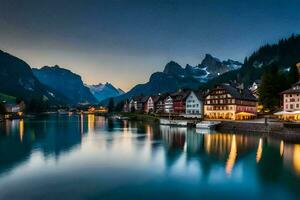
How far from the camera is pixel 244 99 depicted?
96.3m

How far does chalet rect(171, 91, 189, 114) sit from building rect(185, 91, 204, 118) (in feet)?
24.3

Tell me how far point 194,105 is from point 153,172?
84048mm

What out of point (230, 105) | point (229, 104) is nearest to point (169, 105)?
point (229, 104)

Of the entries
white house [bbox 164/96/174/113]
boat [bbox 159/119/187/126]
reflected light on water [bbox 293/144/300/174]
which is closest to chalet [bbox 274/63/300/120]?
reflected light on water [bbox 293/144/300/174]

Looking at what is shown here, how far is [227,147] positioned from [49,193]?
33.2m

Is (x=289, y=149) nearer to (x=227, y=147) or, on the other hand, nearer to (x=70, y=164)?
(x=227, y=147)

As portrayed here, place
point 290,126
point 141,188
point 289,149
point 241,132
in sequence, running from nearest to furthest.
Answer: point 141,188
point 289,149
point 290,126
point 241,132

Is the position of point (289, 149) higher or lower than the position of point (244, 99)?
lower

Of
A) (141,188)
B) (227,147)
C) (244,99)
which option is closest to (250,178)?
(141,188)

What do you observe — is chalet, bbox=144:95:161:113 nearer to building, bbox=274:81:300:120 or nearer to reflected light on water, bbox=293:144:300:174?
building, bbox=274:81:300:120

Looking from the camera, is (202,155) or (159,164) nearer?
(159,164)

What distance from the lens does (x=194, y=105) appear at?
115m

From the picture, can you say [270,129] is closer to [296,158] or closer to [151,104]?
[296,158]

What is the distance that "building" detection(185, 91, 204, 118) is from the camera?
112 meters
